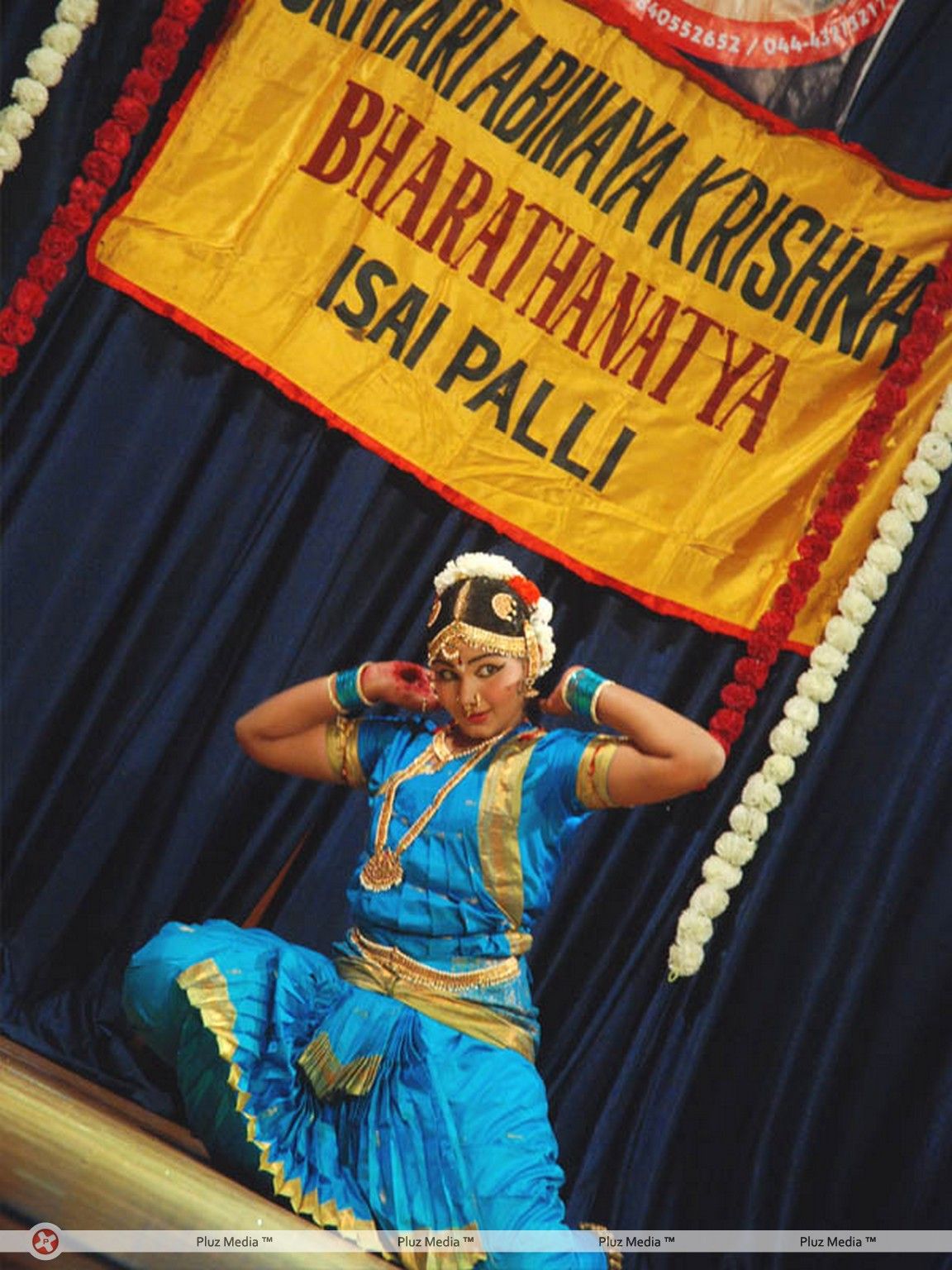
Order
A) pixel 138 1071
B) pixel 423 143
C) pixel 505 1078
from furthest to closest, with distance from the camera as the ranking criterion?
pixel 423 143
pixel 138 1071
pixel 505 1078

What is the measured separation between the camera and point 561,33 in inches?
144

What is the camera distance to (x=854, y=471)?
373 centimetres

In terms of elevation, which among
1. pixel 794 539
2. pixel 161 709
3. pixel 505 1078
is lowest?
pixel 505 1078


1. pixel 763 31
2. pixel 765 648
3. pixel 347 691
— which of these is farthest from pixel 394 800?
pixel 763 31

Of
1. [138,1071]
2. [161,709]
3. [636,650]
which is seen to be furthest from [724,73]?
[138,1071]

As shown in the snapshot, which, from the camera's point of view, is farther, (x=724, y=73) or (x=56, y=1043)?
(x=724, y=73)

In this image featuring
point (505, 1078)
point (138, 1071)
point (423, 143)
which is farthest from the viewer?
point (423, 143)

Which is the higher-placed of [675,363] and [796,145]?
[796,145]

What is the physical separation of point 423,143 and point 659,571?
1.15 metres

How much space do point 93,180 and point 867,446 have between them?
Answer: 1.92 meters

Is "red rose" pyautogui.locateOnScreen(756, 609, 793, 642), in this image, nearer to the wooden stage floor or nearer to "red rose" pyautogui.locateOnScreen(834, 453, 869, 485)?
"red rose" pyautogui.locateOnScreen(834, 453, 869, 485)

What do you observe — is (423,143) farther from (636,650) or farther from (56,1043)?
(56,1043)

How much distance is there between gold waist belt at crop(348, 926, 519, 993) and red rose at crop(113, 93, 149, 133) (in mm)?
1931

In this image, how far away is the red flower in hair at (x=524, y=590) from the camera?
299cm
